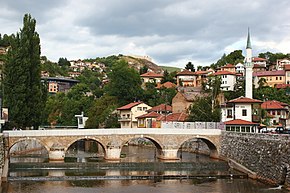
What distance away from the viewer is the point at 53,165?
4397 cm

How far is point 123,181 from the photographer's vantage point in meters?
38.8

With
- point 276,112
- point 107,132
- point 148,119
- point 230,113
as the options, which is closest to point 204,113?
point 230,113

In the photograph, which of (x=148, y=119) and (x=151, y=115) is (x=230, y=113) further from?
(x=148, y=119)

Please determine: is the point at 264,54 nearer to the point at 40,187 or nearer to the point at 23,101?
the point at 23,101

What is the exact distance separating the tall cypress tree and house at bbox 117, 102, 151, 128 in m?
33.1

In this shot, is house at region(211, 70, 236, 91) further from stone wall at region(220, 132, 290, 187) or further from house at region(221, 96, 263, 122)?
stone wall at region(220, 132, 290, 187)

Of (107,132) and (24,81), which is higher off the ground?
(24,81)

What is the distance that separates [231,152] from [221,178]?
7147 millimetres

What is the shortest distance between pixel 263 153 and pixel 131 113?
4930cm

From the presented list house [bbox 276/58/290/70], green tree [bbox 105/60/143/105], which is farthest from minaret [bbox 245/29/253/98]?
house [bbox 276/58/290/70]

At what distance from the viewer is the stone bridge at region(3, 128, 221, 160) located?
4747cm

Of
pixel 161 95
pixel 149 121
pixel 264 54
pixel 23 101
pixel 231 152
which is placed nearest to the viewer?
pixel 231 152

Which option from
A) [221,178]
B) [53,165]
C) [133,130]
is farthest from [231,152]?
[53,165]

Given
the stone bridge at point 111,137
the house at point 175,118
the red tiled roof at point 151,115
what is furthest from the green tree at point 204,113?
the red tiled roof at point 151,115
